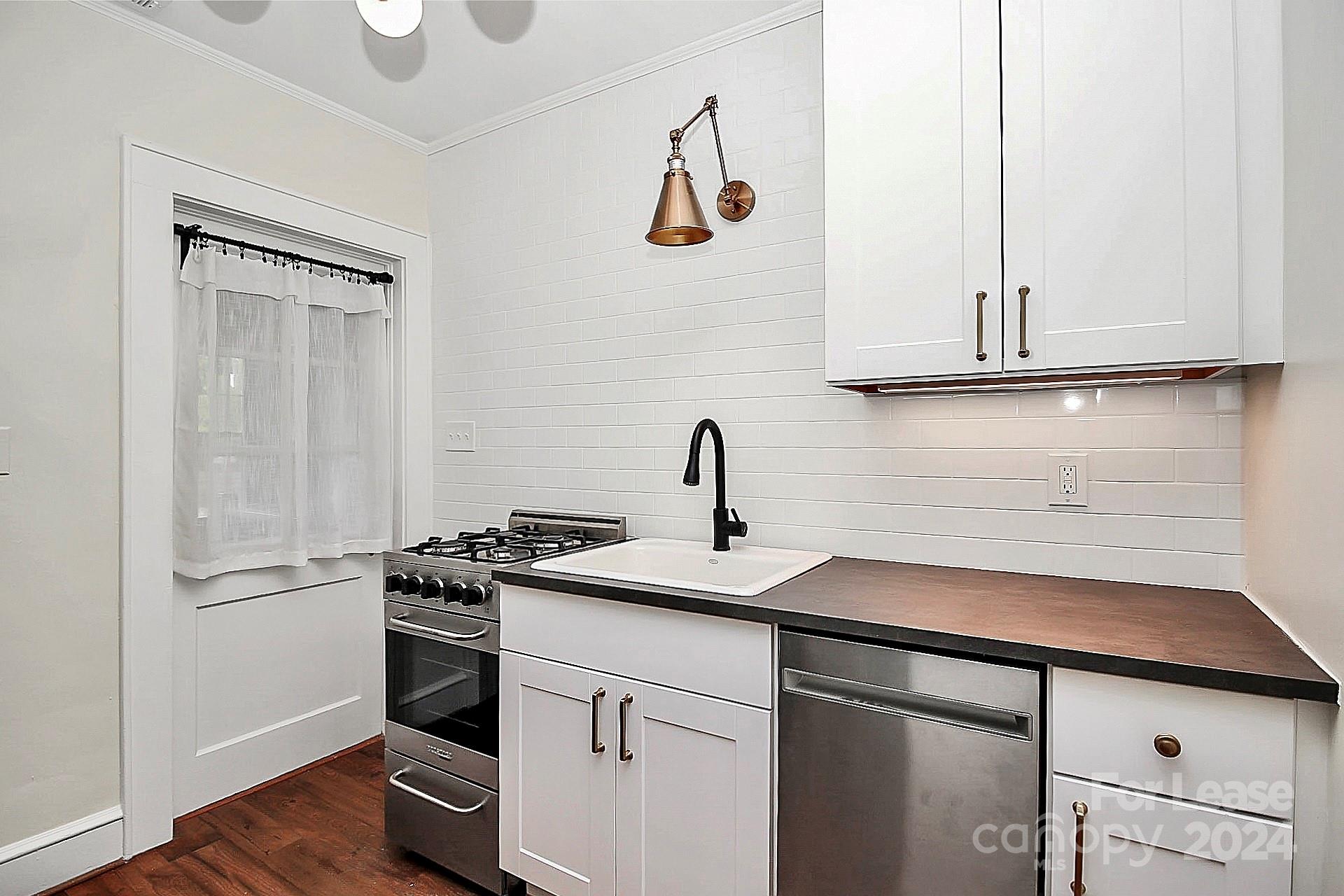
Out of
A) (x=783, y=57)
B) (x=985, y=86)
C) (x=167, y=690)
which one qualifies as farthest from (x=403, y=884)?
(x=783, y=57)

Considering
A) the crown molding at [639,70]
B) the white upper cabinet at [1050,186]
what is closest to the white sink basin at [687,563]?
the white upper cabinet at [1050,186]

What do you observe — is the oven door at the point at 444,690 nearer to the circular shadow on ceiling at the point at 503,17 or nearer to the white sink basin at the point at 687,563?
the white sink basin at the point at 687,563

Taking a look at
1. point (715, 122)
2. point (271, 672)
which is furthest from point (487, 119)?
point (271, 672)

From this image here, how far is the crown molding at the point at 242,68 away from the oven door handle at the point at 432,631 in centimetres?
202

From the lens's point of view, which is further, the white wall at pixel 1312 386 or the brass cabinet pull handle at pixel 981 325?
the brass cabinet pull handle at pixel 981 325

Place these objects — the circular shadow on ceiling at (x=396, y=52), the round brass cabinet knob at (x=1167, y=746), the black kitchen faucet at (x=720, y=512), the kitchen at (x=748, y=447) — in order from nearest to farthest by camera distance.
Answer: the round brass cabinet knob at (x=1167, y=746) < the kitchen at (x=748, y=447) < the black kitchen faucet at (x=720, y=512) < the circular shadow on ceiling at (x=396, y=52)

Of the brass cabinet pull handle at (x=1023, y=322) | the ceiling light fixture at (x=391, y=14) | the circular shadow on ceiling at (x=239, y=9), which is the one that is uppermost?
the circular shadow on ceiling at (x=239, y=9)

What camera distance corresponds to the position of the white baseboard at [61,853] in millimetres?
2053

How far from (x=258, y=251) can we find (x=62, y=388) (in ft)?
2.77

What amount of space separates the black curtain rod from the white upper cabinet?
2.10 m

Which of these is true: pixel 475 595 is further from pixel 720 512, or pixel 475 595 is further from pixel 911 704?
pixel 911 704

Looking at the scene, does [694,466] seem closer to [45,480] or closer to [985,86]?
[985,86]

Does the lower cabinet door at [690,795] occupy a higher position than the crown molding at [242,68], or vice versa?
the crown molding at [242,68]

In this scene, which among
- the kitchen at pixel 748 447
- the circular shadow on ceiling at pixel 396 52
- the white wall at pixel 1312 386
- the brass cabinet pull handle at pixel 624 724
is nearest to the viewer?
the white wall at pixel 1312 386
